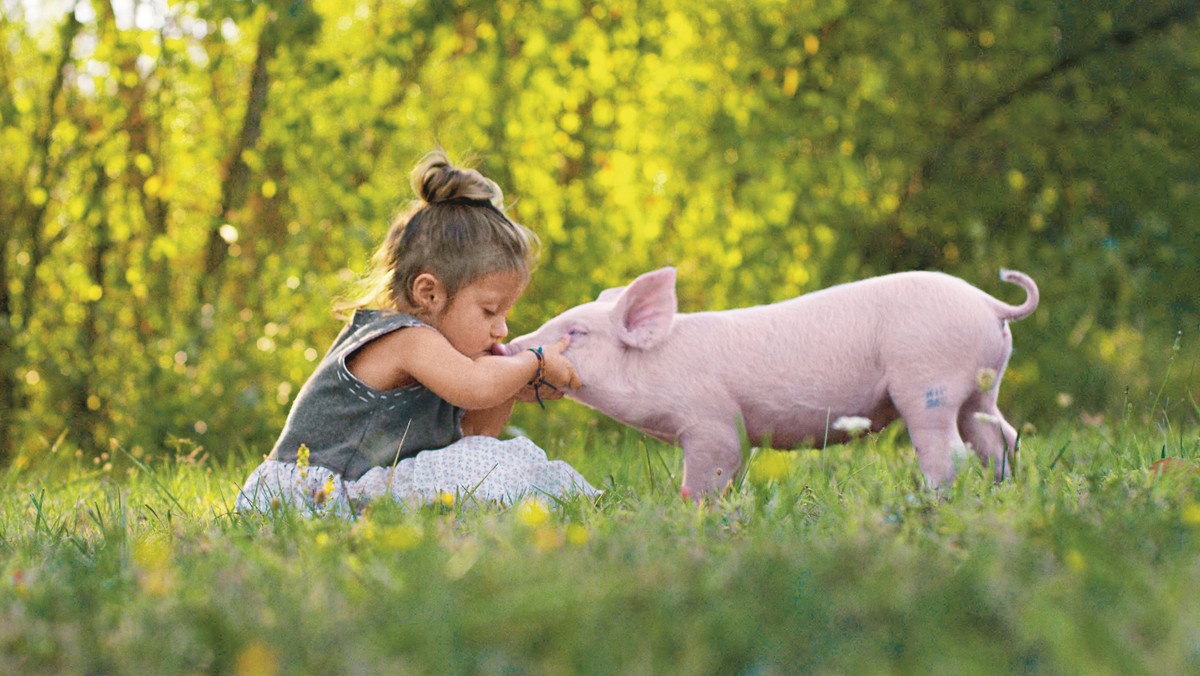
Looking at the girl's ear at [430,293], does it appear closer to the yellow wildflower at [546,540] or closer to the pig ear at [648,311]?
the pig ear at [648,311]

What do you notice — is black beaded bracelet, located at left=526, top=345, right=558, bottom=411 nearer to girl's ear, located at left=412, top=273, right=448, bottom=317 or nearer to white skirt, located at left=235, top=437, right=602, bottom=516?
white skirt, located at left=235, top=437, right=602, bottom=516

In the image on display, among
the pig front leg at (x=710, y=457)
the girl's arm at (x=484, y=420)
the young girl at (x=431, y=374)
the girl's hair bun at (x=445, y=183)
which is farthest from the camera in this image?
the girl's arm at (x=484, y=420)

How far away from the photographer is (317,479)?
335cm

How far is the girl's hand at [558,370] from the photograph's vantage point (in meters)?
3.27

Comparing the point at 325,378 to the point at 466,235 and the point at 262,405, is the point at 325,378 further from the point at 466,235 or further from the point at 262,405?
the point at 262,405

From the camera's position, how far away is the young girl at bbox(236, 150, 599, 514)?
3281 mm

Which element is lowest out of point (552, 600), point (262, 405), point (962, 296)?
point (262, 405)

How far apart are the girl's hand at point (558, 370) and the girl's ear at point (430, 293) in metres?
0.37

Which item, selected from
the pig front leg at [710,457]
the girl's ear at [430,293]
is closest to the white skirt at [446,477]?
the pig front leg at [710,457]

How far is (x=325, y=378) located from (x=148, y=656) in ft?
6.64

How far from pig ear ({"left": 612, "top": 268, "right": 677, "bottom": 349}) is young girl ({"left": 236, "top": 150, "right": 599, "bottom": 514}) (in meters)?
0.19

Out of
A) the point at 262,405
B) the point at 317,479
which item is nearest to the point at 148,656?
the point at 317,479

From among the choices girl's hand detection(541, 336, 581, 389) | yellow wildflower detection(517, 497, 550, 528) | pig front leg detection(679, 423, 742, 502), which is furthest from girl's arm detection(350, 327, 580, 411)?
yellow wildflower detection(517, 497, 550, 528)

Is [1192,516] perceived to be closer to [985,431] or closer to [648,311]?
[985,431]
